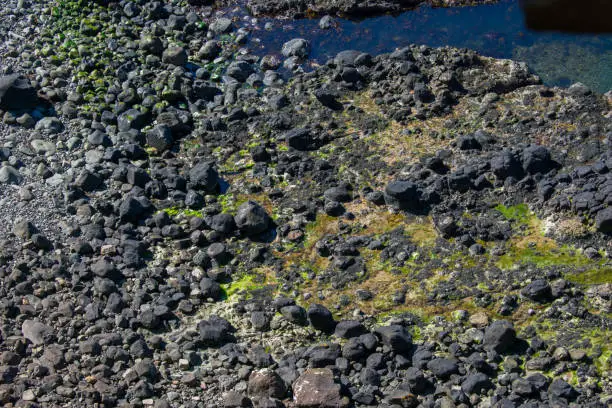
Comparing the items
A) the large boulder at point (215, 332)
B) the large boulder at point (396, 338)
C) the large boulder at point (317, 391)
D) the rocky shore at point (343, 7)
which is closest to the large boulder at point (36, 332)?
the large boulder at point (215, 332)

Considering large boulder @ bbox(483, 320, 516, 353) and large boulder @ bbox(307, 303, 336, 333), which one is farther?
large boulder @ bbox(307, 303, 336, 333)

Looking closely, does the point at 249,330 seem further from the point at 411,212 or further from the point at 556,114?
the point at 556,114

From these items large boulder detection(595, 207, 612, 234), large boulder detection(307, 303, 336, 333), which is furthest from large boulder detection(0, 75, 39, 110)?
large boulder detection(595, 207, 612, 234)

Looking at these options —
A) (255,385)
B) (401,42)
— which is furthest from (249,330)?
(401,42)

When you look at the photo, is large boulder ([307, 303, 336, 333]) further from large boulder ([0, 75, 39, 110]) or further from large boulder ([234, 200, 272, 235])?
large boulder ([0, 75, 39, 110])

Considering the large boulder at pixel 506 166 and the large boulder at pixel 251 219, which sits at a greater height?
the large boulder at pixel 506 166

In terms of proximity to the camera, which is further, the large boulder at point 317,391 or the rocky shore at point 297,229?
the rocky shore at point 297,229

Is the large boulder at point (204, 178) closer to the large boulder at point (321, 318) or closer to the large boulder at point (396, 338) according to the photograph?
the large boulder at point (321, 318)
